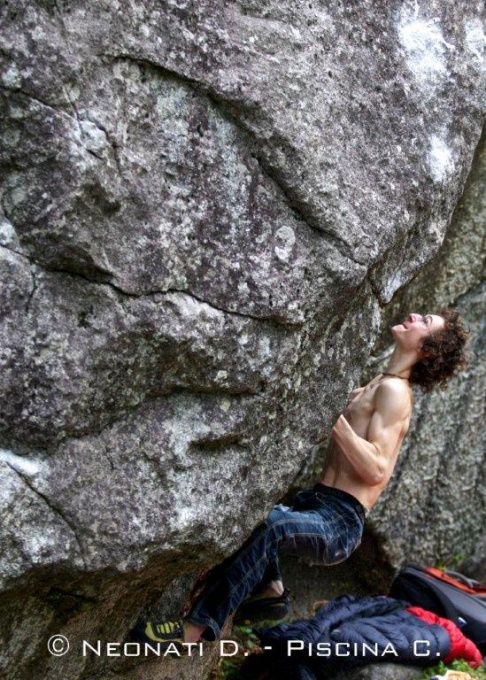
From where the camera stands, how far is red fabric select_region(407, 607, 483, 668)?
6000 mm

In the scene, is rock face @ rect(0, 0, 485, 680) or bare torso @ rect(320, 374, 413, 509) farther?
bare torso @ rect(320, 374, 413, 509)

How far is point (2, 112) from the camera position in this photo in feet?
11.1

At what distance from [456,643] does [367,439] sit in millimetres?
1693

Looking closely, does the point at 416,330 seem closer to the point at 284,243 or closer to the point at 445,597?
the point at 284,243

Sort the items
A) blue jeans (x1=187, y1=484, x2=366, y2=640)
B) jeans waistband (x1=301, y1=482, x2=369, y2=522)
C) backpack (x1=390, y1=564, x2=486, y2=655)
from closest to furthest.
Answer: blue jeans (x1=187, y1=484, x2=366, y2=640) → jeans waistband (x1=301, y1=482, x2=369, y2=522) → backpack (x1=390, y1=564, x2=486, y2=655)

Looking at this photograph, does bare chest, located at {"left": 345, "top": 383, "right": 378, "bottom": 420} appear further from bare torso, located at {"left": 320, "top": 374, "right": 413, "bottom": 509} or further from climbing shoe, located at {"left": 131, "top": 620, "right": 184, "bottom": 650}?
climbing shoe, located at {"left": 131, "top": 620, "right": 184, "bottom": 650}

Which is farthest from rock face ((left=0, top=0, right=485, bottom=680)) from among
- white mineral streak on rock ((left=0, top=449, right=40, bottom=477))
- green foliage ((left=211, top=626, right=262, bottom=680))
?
green foliage ((left=211, top=626, right=262, bottom=680))

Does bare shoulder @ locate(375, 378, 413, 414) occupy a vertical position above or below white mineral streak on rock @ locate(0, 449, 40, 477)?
above

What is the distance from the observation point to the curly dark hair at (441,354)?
17.9 feet

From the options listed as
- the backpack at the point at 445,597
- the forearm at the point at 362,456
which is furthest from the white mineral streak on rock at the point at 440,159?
the backpack at the point at 445,597

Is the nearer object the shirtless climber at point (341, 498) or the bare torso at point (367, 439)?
the shirtless climber at point (341, 498)

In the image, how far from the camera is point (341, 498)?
Answer: 210 inches

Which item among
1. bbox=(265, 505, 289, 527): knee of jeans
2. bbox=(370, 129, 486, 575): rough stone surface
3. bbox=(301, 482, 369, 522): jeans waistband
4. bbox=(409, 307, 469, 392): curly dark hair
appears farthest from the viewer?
bbox=(370, 129, 486, 575): rough stone surface

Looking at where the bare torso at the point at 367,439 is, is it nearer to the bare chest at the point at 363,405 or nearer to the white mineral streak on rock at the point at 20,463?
the bare chest at the point at 363,405
